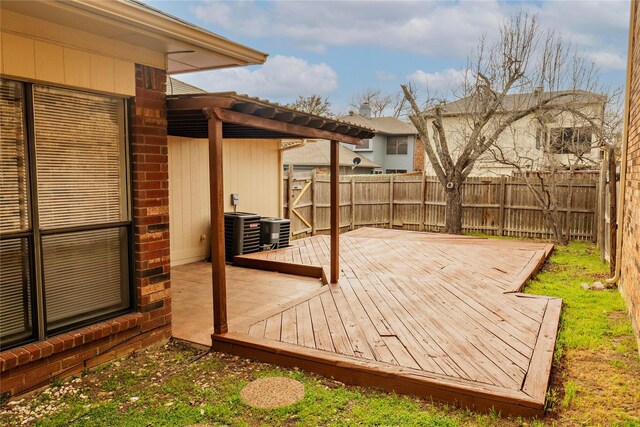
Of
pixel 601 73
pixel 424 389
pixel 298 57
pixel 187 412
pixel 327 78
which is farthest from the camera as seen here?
pixel 327 78

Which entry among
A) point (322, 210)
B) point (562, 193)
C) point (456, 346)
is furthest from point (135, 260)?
point (562, 193)

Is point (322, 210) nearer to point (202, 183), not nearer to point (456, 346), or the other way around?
point (202, 183)

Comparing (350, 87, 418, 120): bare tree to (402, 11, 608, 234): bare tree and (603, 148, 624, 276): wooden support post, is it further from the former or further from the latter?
(603, 148, 624, 276): wooden support post

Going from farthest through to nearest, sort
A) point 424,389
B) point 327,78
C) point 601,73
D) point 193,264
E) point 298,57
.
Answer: point 327,78
point 298,57
point 601,73
point 193,264
point 424,389

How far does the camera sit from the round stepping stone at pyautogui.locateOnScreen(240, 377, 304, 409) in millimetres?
3227

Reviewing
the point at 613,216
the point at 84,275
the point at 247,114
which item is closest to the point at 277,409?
the point at 84,275

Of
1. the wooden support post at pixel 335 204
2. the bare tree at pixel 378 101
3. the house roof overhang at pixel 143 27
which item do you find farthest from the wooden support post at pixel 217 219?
the bare tree at pixel 378 101

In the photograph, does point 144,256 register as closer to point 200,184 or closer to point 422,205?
point 200,184

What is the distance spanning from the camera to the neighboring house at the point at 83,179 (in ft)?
10.0

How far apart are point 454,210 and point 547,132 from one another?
3.24m

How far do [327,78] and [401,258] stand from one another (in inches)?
2392

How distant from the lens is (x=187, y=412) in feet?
10.1

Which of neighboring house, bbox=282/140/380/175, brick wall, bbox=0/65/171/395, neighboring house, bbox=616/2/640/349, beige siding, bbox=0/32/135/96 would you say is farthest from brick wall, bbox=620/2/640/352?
neighboring house, bbox=282/140/380/175

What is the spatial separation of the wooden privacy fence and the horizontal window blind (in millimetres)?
7556
